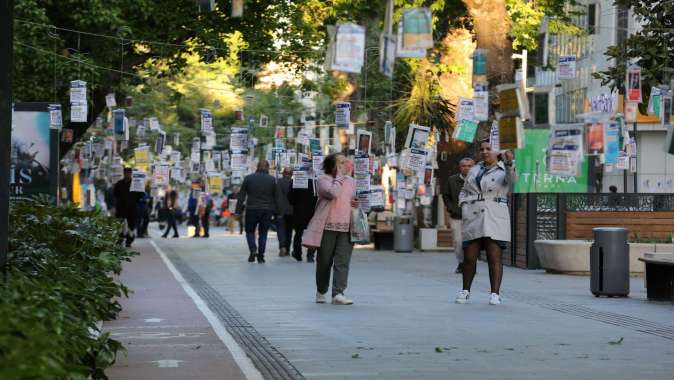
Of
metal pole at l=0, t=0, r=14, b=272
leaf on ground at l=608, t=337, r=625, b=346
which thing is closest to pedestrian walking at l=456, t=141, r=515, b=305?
leaf on ground at l=608, t=337, r=625, b=346

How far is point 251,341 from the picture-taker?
1258 cm

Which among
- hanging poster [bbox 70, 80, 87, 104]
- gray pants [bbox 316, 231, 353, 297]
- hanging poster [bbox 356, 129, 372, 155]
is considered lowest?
gray pants [bbox 316, 231, 353, 297]

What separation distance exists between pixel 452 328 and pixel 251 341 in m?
2.08

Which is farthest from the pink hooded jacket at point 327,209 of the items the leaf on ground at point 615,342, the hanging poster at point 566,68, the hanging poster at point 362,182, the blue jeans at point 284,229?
the blue jeans at point 284,229

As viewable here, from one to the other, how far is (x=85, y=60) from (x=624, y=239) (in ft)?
61.5

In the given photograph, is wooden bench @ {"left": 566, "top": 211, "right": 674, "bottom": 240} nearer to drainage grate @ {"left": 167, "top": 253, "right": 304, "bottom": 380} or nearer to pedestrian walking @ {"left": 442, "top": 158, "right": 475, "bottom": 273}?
pedestrian walking @ {"left": 442, "top": 158, "right": 475, "bottom": 273}

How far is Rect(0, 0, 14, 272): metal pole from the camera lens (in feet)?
32.0

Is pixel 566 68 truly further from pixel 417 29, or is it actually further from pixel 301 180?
pixel 417 29

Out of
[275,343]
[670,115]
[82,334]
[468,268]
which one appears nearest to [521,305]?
[468,268]

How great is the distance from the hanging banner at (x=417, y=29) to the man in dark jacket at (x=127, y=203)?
24594 mm

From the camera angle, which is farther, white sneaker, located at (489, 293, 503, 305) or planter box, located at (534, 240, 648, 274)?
planter box, located at (534, 240, 648, 274)

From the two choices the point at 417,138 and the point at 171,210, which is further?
the point at 171,210

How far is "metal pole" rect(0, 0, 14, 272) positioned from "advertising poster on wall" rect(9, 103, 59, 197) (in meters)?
15.7

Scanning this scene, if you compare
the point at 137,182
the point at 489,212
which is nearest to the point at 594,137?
the point at 489,212
